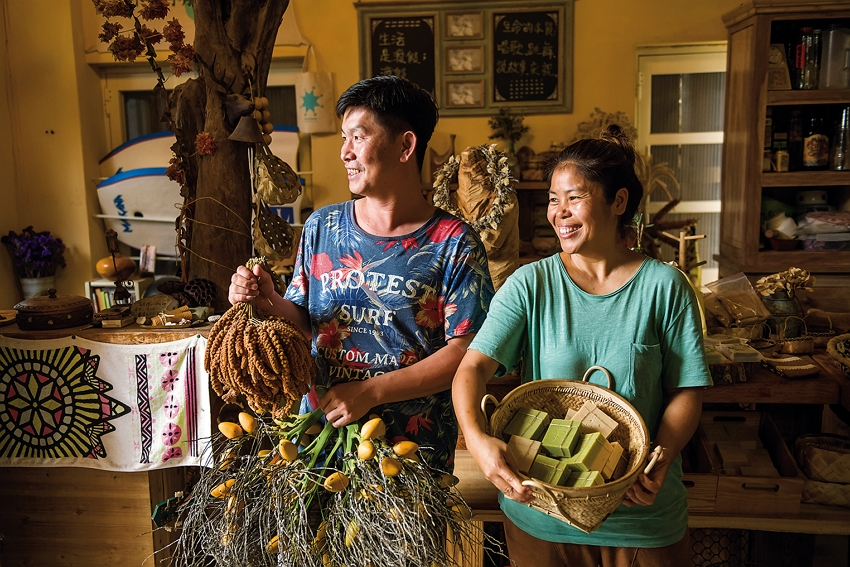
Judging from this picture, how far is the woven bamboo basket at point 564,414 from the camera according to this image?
112 centimetres

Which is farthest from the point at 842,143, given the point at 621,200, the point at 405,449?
the point at 405,449

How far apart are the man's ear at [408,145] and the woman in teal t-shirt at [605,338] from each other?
0.30 meters

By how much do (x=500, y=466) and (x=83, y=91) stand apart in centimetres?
473

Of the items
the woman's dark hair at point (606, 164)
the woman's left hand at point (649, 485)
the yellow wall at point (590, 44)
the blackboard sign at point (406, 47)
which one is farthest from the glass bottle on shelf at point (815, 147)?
the woman's left hand at point (649, 485)

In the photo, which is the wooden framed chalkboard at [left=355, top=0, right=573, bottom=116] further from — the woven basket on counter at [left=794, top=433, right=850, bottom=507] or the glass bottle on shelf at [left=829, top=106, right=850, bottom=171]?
the woven basket on counter at [left=794, top=433, right=850, bottom=507]

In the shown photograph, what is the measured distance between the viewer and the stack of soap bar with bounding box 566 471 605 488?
1.16m

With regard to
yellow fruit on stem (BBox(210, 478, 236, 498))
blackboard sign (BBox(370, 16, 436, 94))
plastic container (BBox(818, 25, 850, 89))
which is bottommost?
yellow fruit on stem (BBox(210, 478, 236, 498))

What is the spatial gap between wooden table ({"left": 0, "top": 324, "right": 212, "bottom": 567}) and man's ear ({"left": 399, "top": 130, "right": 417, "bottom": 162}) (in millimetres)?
971

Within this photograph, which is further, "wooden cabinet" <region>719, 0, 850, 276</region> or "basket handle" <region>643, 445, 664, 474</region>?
"wooden cabinet" <region>719, 0, 850, 276</region>

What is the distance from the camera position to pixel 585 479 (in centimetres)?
117

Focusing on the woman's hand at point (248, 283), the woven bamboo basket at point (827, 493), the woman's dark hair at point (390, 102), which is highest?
the woman's dark hair at point (390, 102)

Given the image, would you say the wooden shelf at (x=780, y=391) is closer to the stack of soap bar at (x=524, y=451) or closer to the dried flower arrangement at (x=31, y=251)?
the stack of soap bar at (x=524, y=451)

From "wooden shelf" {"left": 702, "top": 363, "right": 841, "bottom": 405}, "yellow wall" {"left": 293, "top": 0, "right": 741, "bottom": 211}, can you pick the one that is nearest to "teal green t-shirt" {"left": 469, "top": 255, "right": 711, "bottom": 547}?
"wooden shelf" {"left": 702, "top": 363, "right": 841, "bottom": 405}

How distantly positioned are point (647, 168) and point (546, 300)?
3.51 m
